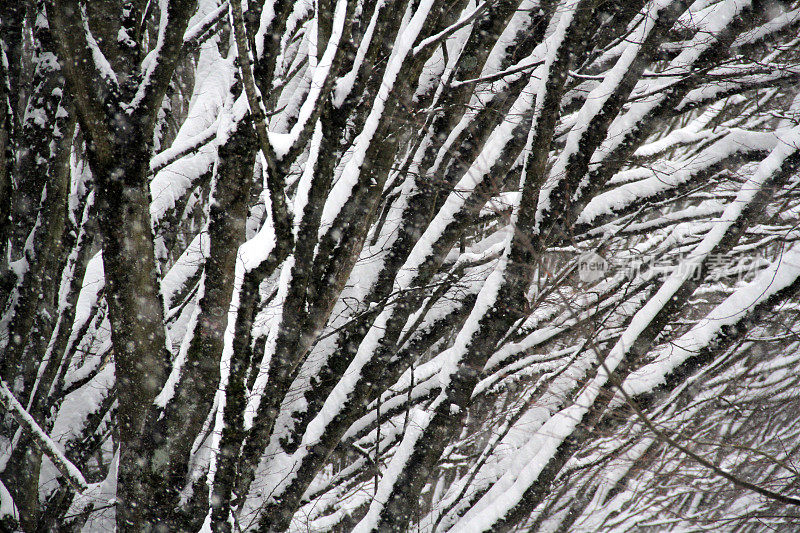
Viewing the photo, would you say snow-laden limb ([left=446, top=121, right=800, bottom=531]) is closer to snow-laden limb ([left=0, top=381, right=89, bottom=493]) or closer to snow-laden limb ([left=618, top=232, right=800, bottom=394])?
snow-laden limb ([left=618, top=232, right=800, bottom=394])

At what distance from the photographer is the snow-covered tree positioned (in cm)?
204

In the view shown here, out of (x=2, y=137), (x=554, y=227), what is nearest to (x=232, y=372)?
(x=554, y=227)

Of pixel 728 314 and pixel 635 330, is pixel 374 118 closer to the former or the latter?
pixel 635 330

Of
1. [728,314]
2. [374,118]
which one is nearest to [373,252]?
[374,118]

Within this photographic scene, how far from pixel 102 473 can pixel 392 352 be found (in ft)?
17.7

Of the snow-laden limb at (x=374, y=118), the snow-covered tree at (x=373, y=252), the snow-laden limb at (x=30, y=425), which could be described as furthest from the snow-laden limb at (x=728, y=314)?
the snow-laden limb at (x=30, y=425)

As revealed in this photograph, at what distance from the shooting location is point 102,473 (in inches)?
238

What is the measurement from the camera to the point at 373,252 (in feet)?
10.9

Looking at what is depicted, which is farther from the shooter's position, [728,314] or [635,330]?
[635,330]

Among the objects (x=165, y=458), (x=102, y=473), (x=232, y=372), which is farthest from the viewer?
(x=102, y=473)

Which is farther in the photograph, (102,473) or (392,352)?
(102,473)

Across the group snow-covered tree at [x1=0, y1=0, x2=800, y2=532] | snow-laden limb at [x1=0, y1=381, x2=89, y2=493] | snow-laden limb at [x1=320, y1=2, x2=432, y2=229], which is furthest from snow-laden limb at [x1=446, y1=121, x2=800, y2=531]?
snow-laden limb at [x1=0, y1=381, x2=89, y2=493]

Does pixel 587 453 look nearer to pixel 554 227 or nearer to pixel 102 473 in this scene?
pixel 554 227

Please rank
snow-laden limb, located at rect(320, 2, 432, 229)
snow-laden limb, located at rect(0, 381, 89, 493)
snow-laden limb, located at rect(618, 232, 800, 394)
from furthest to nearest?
1. snow-laden limb, located at rect(0, 381, 89, 493)
2. snow-laden limb, located at rect(618, 232, 800, 394)
3. snow-laden limb, located at rect(320, 2, 432, 229)
